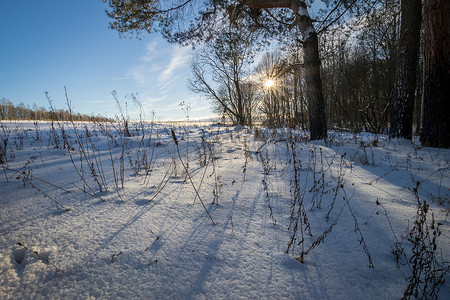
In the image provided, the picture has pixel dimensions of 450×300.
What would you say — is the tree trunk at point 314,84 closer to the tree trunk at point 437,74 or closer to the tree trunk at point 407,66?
the tree trunk at point 407,66

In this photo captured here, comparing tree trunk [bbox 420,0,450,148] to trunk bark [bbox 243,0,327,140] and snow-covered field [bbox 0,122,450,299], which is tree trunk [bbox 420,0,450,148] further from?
snow-covered field [bbox 0,122,450,299]

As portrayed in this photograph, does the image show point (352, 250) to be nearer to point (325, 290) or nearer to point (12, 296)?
point (325, 290)

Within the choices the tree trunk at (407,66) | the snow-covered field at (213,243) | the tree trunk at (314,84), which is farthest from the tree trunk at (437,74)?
the snow-covered field at (213,243)

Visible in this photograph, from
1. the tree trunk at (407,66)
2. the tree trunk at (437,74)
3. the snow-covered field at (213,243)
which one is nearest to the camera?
the snow-covered field at (213,243)

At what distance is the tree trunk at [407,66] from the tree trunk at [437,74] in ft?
1.84

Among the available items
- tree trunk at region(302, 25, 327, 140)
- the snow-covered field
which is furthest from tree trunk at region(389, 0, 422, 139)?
the snow-covered field

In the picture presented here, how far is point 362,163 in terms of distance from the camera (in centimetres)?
296

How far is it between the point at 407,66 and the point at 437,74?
3.04ft

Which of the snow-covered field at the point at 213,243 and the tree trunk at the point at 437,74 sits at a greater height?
the tree trunk at the point at 437,74

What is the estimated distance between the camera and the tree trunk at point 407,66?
421cm

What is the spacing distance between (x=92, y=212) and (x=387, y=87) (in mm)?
14723

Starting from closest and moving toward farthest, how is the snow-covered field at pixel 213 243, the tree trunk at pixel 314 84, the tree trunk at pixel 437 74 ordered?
the snow-covered field at pixel 213 243 → the tree trunk at pixel 437 74 → the tree trunk at pixel 314 84

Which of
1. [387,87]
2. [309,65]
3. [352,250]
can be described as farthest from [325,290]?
[387,87]

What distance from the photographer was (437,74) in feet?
11.7
